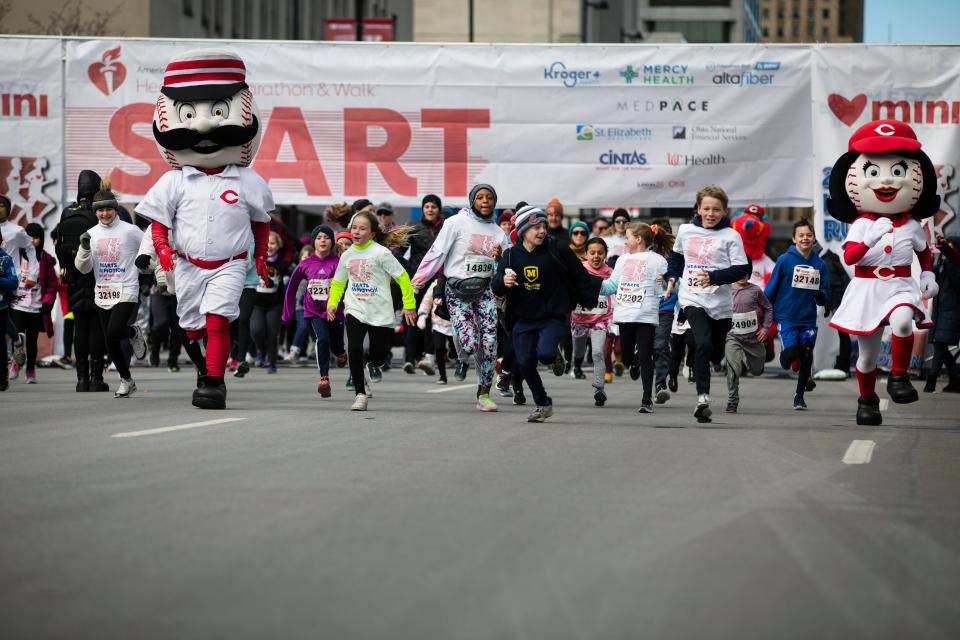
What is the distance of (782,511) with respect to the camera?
23.7ft

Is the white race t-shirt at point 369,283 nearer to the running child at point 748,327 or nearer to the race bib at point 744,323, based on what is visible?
the running child at point 748,327

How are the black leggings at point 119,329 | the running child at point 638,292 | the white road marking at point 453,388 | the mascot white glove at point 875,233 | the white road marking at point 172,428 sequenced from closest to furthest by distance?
the white road marking at point 172,428
the mascot white glove at point 875,233
the running child at point 638,292
the black leggings at point 119,329
the white road marking at point 453,388

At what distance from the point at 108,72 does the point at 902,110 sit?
36.2ft

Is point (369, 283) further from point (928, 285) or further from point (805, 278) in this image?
point (928, 285)

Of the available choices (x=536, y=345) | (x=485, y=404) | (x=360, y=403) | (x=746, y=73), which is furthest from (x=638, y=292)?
(x=746, y=73)

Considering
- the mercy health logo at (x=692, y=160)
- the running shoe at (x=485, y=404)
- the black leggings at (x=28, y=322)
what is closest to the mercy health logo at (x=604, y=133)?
the mercy health logo at (x=692, y=160)

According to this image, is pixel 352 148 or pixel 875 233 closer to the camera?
pixel 875 233

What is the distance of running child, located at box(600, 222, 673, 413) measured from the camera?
581 inches

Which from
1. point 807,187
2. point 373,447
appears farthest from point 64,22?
point 373,447

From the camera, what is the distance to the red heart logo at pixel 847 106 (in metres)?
21.8

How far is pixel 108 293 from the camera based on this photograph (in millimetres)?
15445

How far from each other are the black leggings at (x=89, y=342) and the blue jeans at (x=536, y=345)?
16.7 ft

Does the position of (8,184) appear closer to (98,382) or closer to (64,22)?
(98,382)

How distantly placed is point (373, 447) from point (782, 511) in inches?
126
